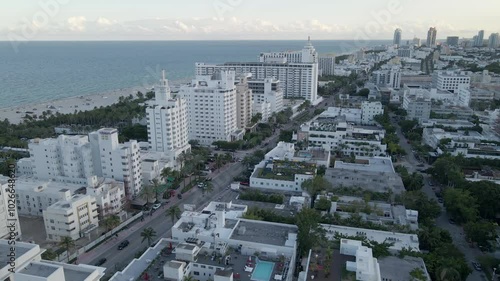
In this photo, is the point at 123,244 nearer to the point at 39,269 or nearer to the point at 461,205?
the point at 39,269

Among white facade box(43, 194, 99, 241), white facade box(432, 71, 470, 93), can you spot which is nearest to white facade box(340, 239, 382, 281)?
white facade box(43, 194, 99, 241)

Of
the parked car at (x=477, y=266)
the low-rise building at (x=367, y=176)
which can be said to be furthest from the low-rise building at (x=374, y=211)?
the parked car at (x=477, y=266)

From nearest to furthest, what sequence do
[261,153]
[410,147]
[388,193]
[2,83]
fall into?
[388,193], [261,153], [410,147], [2,83]

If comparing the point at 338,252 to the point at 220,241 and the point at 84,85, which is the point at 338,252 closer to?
the point at 220,241

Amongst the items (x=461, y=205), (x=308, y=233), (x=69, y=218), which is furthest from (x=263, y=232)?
(x=461, y=205)

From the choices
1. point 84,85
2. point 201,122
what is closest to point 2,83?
point 84,85

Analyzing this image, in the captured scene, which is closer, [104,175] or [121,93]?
[104,175]

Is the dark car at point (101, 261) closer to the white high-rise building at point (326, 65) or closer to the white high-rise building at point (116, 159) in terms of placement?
the white high-rise building at point (116, 159)
